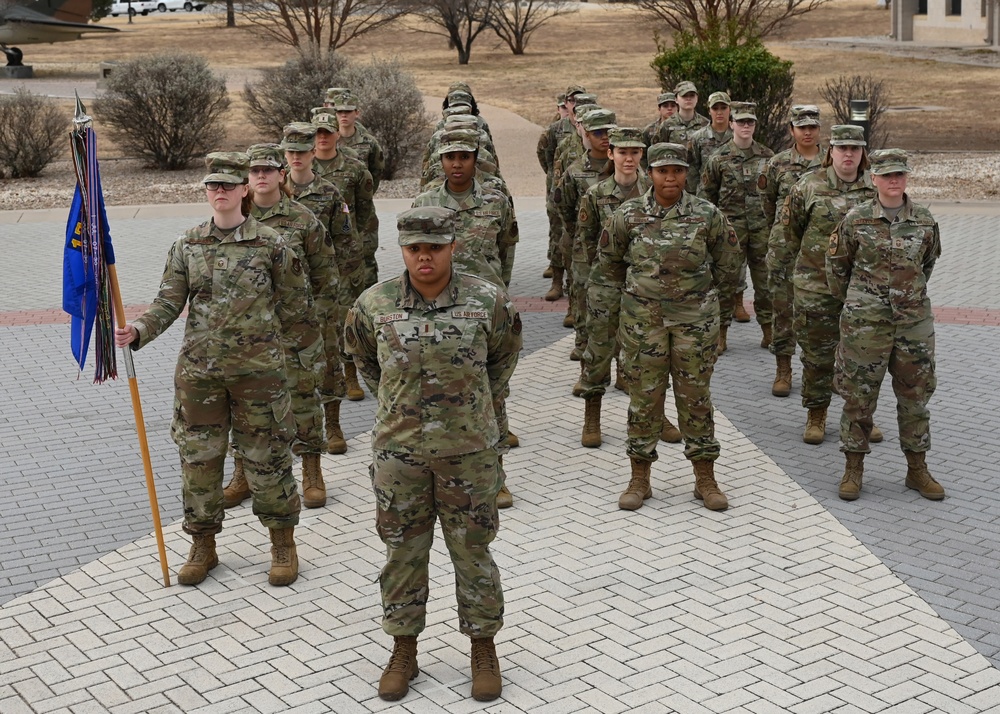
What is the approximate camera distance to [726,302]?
11719 millimetres

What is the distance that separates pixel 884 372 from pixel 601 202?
2500mm

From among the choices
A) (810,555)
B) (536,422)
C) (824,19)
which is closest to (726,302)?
(536,422)

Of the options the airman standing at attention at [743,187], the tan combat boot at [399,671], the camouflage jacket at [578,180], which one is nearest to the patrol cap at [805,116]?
the airman standing at attention at [743,187]

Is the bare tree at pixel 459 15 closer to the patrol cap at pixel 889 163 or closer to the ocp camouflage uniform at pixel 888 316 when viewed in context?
the patrol cap at pixel 889 163

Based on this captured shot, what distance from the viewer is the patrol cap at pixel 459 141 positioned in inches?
328

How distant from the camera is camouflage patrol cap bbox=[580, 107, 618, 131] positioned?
33.6 feet

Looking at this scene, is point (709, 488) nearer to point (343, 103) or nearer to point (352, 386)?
point (352, 386)

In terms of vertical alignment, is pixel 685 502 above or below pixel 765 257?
below

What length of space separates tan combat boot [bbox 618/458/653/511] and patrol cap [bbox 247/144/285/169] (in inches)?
121

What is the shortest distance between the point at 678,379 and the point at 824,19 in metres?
59.9

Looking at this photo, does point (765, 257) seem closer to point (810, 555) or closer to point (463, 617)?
point (810, 555)

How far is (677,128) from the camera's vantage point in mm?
12914

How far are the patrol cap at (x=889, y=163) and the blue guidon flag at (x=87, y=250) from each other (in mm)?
4766

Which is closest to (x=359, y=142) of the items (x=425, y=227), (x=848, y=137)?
(x=848, y=137)
